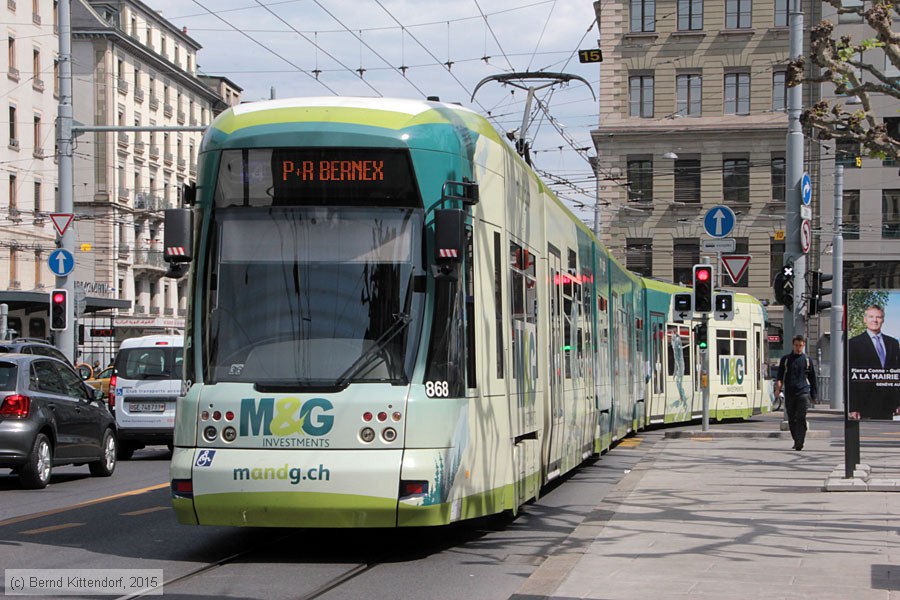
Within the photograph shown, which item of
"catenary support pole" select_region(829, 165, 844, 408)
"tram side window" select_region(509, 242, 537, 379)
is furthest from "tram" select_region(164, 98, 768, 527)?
"catenary support pole" select_region(829, 165, 844, 408)

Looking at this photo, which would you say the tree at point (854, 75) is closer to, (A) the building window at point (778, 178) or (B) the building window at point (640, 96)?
(A) the building window at point (778, 178)

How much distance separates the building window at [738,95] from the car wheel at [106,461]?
50701mm

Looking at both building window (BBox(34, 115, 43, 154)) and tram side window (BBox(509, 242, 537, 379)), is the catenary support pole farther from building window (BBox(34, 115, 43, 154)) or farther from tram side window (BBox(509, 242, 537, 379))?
building window (BBox(34, 115, 43, 154))

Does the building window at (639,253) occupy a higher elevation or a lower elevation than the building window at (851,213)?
lower

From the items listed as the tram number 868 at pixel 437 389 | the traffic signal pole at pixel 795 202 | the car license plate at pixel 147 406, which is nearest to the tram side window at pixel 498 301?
the tram number 868 at pixel 437 389

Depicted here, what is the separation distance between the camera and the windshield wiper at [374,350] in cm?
979

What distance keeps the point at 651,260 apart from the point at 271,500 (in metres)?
58.1

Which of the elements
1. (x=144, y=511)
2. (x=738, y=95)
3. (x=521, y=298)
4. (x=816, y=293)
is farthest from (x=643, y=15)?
(x=521, y=298)

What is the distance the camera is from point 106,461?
60.6ft

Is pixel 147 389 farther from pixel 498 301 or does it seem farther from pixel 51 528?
pixel 498 301

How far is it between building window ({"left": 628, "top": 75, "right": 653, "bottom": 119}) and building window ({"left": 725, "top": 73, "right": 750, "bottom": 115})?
3498 mm

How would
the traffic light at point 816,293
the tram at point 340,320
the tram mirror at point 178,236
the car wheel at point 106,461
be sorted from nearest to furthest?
the tram at point 340,320 → the tram mirror at point 178,236 → the car wheel at point 106,461 → the traffic light at point 816,293

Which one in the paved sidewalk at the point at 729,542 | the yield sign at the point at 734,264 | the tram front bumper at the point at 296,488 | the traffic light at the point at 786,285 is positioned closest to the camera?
the paved sidewalk at the point at 729,542

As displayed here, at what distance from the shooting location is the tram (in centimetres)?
966
